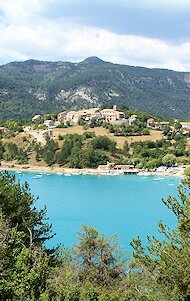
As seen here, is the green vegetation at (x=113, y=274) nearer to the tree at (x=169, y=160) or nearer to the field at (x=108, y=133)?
the tree at (x=169, y=160)

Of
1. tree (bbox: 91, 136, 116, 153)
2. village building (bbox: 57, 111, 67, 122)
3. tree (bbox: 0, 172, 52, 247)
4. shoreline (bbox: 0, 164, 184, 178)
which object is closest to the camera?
tree (bbox: 0, 172, 52, 247)

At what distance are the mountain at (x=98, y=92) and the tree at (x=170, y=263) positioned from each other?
105696mm

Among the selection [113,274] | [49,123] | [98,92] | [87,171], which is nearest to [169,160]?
[87,171]

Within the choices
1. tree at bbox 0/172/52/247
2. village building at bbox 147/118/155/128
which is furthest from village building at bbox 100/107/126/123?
tree at bbox 0/172/52/247

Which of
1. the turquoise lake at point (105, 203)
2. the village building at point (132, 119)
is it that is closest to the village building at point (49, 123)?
the village building at point (132, 119)

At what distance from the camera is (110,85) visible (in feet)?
537

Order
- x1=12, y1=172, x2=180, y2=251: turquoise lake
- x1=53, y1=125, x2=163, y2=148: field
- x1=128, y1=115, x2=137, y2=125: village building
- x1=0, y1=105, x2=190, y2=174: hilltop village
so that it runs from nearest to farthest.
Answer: x1=12, y1=172, x2=180, y2=251: turquoise lake, x1=0, y1=105, x2=190, y2=174: hilltop village, x1=53, y1=125, x2=163, y2=148: field, x1=128, y1=115, x2=137, y2=125: village building

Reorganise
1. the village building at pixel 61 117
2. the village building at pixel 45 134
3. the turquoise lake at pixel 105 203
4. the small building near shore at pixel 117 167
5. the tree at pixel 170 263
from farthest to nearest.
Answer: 1. the village building at pixel 61 117
2. the village building at pixel 45 134
3. the small building near shore at pixel 117 167
4. the turquoise lake at pixel 105 203
5. the tree at pixel 170 263

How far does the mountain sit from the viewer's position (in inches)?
5084

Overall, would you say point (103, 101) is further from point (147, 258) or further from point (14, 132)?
point (147, 258)

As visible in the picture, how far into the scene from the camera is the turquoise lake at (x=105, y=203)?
2697 cm

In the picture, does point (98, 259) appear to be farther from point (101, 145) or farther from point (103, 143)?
point (101, 145)

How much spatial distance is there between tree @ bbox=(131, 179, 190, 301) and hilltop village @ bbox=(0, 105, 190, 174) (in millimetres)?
48301

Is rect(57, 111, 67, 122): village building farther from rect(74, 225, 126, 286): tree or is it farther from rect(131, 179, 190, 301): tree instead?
rect(131, 179, 190, 301): tree
